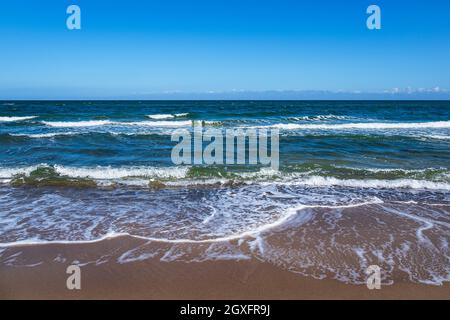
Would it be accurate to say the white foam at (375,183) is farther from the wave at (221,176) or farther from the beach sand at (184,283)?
the beach sand at (184,283)

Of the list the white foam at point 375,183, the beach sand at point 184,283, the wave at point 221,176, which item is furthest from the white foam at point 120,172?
the beach sand at point 184,283

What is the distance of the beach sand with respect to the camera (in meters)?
3.66

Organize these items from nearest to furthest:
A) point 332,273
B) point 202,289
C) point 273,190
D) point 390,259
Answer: point 202,289 → point 332,273 → point 390,259 → point 273,190

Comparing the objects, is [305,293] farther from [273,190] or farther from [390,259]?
[273,190]

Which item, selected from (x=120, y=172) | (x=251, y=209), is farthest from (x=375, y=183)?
(x=120, y=172)

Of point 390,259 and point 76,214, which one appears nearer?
point 390,259

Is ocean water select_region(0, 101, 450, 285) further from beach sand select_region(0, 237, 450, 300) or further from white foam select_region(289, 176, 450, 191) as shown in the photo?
beach sand select_region(0, 237, 450, 300)

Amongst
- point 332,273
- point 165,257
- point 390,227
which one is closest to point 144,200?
point 165,257

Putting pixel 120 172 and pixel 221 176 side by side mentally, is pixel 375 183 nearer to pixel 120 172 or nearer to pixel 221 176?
pixel 221 176
